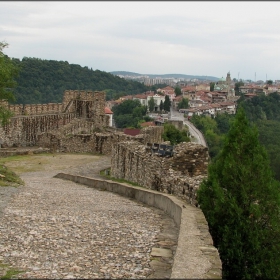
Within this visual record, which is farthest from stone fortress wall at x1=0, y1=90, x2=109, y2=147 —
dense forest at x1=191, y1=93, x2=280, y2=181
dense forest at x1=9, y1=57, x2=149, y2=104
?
dense forest at x1=191, y1=93, x2=280, y2=181

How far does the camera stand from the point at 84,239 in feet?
26.7

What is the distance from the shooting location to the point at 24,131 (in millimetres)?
31125

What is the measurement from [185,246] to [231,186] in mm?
2571

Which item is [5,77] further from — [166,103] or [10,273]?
[166,103]

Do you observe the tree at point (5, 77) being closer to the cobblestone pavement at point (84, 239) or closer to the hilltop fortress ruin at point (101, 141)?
the hilltop fortress ruin at point (101, 141)

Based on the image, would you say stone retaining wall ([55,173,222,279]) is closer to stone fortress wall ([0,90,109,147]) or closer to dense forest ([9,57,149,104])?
stone fortress wall ([0,90,109,147])

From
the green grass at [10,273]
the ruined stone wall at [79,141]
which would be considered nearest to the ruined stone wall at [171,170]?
the green grass at [10,273]

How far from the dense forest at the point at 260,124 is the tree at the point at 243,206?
51.2 metres

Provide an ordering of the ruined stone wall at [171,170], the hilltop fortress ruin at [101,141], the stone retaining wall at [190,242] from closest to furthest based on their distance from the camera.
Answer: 1. the stone retaining wall at [190,242]
2. the ruined stone wall at [171,170]
3. the hilltop fortress ruin at [101,141]

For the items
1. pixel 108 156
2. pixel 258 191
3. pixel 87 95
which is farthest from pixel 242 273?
pixel 87 95

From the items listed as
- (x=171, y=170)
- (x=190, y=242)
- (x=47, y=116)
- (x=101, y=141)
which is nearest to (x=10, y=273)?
(x=190, y=242)

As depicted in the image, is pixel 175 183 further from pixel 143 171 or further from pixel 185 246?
pixel 185 246

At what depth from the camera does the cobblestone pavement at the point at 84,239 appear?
261 inches

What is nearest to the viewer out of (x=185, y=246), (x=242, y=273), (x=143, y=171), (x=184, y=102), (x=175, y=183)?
(x=185, y=246)
